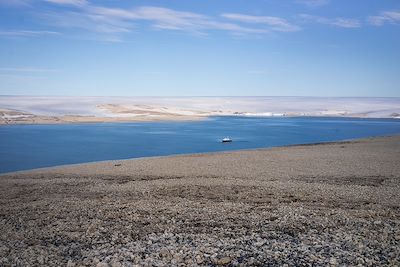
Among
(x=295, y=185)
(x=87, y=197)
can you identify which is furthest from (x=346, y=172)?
(x=87, y=197)

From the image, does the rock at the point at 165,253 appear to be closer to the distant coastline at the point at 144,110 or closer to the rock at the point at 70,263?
the rock at the point at 70,263

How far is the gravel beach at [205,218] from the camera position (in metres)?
5.48

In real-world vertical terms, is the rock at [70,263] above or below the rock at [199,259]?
below

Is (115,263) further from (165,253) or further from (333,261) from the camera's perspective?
(333,261)

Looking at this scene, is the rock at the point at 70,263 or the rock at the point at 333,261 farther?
the rock at the point at 70,263

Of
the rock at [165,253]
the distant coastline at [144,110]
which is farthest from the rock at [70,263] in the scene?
the distant coastline at [144,110]

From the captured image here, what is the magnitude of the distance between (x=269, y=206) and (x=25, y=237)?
450cm

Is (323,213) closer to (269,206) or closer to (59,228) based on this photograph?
(269,206)

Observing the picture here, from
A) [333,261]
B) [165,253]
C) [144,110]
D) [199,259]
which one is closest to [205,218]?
[165,253]

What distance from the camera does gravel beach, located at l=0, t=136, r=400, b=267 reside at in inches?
216

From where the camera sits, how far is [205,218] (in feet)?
24.2

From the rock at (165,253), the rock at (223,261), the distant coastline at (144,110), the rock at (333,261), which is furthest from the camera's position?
the distant coastline at (144,110)

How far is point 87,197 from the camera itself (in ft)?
31.5

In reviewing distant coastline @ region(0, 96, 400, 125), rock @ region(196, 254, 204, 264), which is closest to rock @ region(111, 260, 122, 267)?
rock @ region(196, 254, 204, 264)
